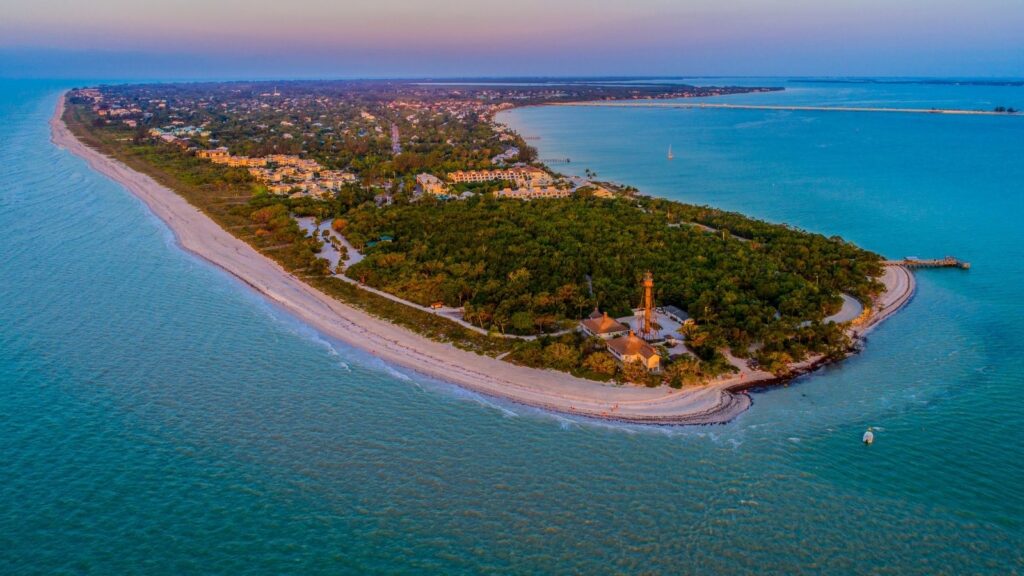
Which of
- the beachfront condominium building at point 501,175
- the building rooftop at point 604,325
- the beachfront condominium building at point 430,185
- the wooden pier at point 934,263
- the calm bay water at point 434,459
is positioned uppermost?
the beachfront condominium building at point 501,175

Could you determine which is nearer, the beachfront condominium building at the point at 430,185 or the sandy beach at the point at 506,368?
the sandy beach at the point at 506,368

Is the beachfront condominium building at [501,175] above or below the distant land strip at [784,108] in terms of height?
below

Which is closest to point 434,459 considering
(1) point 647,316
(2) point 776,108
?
(1) point 647,316

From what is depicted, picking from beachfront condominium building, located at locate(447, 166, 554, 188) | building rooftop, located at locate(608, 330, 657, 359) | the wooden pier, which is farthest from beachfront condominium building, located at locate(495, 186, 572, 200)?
building rooftop, located at locate(608, 330, 657, 359)

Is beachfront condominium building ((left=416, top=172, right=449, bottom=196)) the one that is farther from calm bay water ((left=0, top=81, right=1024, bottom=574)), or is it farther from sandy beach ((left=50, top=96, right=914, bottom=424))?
calm bay water ((left=0, top=81, right=1024, bottom=574))

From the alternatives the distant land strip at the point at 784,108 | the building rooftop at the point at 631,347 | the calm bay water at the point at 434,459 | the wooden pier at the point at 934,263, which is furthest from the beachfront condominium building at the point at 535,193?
the distant land strip at the point at 784,108

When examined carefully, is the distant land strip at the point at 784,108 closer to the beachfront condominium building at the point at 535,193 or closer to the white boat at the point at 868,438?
the beachfront condominium building at the point at 535,193
